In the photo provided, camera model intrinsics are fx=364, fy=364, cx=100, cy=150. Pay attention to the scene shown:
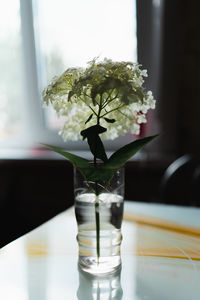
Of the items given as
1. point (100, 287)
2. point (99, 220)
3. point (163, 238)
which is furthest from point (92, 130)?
point (163, 238)

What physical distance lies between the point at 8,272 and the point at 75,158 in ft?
1.07

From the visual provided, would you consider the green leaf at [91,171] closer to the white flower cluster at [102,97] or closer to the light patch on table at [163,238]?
the white flower cluster at [102,97]

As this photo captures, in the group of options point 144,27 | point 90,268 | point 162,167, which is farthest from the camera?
point 144,27

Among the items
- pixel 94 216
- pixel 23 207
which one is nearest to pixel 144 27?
pixel 23 207

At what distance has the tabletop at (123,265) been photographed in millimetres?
775

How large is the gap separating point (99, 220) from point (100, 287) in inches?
5.6

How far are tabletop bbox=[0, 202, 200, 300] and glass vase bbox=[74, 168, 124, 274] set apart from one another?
4 centimetres

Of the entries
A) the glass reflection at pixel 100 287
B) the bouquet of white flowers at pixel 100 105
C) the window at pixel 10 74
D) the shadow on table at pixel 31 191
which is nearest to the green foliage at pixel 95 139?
the bouquet of white flowers at pixel 100 105

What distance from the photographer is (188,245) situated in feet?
3.39

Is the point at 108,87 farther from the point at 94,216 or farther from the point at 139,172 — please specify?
the point at 139,172

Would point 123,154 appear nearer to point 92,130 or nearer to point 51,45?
point 92,130

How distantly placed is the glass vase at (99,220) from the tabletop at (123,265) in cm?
4

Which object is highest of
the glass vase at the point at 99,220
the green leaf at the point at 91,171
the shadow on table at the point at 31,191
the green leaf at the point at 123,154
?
the green leaf at the point at 123,154

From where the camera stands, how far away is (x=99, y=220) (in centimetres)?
82
